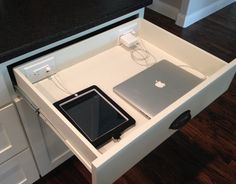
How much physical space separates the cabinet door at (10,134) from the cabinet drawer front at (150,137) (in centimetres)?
45

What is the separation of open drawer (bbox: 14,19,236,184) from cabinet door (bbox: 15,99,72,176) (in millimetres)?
140

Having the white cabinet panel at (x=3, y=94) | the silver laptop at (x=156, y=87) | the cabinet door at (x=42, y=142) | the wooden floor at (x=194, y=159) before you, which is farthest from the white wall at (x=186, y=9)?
the white cabinet panel at (x=3, y=94)

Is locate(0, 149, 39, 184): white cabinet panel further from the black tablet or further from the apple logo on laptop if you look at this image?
the apple logo on laptop

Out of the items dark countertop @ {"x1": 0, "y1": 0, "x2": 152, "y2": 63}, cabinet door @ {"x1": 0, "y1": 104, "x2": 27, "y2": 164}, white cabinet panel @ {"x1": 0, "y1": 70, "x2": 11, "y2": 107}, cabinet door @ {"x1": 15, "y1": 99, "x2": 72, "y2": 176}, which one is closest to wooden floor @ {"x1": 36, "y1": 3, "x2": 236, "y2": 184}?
cabinet door @ {"x1": 15, "y1": 99, "x2": 72, "y2": 176}

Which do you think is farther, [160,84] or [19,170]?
[19,170]

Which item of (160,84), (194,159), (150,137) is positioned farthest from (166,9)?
(150,137)

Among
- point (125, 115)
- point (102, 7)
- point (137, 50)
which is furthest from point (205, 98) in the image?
point (102, 7)

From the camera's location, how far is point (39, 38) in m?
0.83

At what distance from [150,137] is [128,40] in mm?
488

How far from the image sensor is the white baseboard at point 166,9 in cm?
268

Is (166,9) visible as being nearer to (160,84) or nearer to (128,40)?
(128,40)

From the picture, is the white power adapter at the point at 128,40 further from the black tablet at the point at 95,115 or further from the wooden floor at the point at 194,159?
the wooden floor at the point at 194,159

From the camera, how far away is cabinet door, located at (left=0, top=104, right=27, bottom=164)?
92 cm

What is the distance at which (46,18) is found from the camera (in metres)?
0.92
